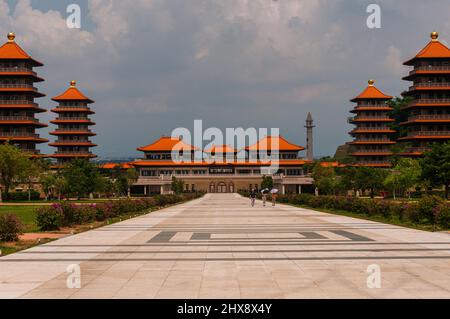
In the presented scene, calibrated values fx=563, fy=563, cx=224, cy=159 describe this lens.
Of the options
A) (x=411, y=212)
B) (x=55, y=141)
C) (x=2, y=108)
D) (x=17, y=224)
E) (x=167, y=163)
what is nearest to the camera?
(x=17, y=224)

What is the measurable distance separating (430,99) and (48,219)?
76124 millimetres

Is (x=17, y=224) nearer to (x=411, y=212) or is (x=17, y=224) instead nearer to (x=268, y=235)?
(x=268, y=235)

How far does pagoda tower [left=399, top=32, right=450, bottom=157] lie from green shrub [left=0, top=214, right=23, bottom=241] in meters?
76.4

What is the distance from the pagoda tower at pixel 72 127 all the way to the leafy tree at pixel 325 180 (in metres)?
40.7

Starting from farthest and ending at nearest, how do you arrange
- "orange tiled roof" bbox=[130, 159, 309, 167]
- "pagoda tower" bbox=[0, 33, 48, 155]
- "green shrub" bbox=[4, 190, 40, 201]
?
"orange tiled roof" bbox=[130, 159, 309, 167] < "pagoda tower" bbox=[0, 33, 48, 155] < "green shrub" bbox=[4, 190, 40, 201]

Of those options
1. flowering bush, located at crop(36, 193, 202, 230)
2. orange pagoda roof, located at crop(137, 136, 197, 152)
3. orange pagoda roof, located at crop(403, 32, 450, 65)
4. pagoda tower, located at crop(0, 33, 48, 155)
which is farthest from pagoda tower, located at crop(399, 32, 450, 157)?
flowering bush, located at crop(36, 193, 202, 230)

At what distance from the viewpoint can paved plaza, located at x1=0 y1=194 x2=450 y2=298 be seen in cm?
1045

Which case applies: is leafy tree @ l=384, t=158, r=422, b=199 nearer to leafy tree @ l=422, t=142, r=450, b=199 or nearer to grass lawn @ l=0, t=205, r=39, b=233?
leafy tree @ l=422, t=142, r=450, b=199

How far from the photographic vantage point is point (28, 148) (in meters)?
88.4

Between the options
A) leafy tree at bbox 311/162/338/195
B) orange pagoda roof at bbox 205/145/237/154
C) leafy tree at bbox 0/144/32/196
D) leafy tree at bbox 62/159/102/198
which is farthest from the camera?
orange pagoda roof at bbox 205/145/237/154

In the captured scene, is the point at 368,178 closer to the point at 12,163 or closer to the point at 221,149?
the point at 12,163

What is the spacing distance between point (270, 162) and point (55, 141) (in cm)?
4662

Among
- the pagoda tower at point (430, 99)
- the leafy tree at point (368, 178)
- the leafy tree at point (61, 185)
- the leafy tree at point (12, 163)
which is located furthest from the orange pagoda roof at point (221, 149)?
the leafy tree at point (12, 163)
